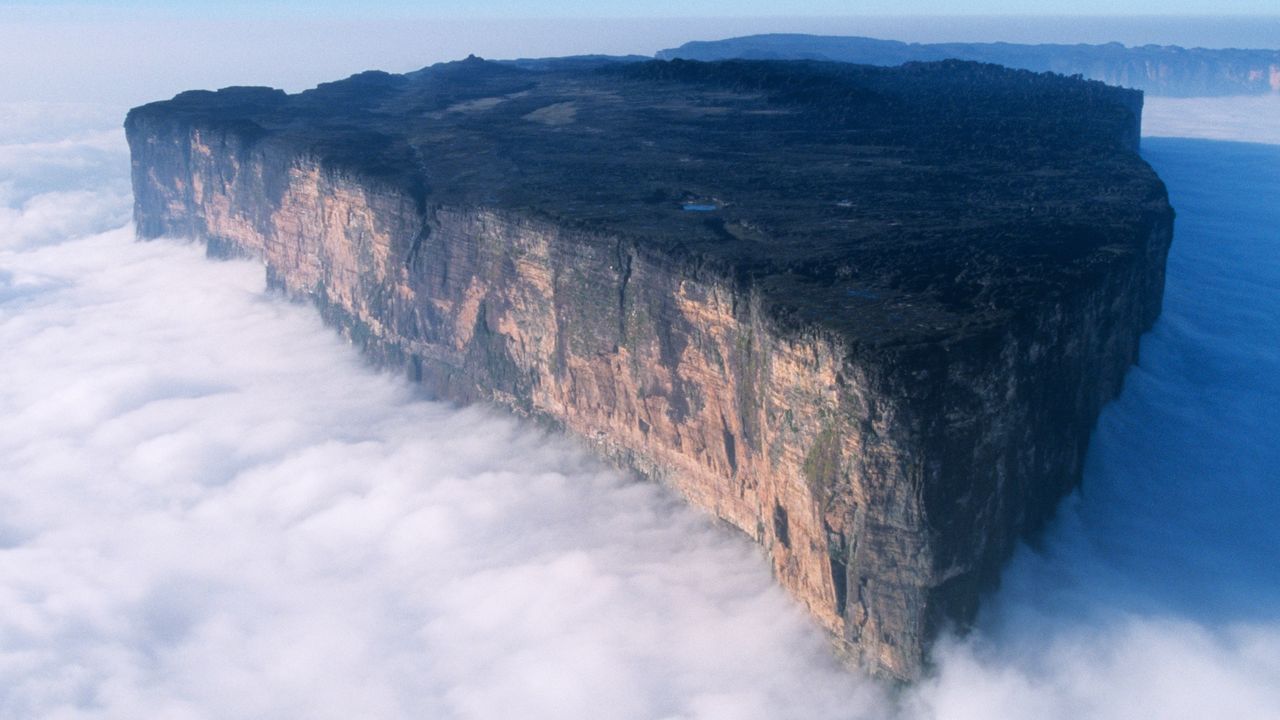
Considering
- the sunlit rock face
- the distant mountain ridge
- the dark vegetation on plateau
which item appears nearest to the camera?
the sunlit rock face

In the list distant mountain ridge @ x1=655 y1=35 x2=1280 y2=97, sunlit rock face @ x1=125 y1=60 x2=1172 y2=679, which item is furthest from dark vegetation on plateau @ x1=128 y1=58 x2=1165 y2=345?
distant mountain ridge @ x1=655 y1=35 x2=1280 y2=97

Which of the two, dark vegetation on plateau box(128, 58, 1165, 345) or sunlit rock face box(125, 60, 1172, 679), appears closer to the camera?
sunlit rock face box(125, 60, 1172, 679)

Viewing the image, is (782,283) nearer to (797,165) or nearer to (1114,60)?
(797,165)

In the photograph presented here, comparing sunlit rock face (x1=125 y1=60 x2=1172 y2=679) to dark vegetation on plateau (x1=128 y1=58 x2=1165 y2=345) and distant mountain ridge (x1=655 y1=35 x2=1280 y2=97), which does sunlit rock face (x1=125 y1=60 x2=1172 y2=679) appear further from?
distant mountain ridge (x1=655 y1=35 x2=1280 y2=97)

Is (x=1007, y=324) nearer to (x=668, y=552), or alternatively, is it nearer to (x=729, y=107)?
(x=668, y=552)

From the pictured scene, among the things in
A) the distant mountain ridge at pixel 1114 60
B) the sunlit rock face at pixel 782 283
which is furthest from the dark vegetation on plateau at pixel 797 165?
the distant mountain ridge at pixel 1114 60

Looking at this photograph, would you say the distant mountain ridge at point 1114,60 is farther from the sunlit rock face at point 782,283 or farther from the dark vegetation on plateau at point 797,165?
the sunlit rock face at point 782,283
